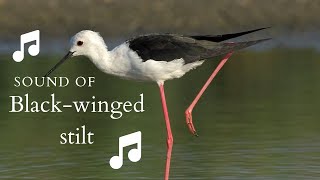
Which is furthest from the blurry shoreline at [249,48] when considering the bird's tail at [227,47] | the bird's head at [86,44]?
the bird's head at [86,44]

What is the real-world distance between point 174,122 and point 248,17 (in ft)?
37.7

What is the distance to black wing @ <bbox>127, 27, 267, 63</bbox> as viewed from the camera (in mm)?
15328

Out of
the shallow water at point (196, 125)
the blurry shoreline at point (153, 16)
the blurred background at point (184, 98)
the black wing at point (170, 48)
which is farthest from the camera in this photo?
the blurry shoreline at point (153, 16)

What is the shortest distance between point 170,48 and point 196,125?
382 centimetres

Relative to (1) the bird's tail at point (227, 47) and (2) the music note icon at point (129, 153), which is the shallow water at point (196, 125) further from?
(1) the bird's tail at point (227, 47)

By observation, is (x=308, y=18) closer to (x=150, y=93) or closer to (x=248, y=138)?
(x=150, y=93)

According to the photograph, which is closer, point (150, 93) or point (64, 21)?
point (150, 93)

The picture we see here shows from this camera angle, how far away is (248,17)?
30875 mm

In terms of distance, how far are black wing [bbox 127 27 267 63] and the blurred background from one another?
1361mm

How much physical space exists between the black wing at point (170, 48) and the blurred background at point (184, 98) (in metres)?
1.36

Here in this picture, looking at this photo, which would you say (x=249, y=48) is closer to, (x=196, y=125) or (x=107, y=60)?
(x=196, y=125)

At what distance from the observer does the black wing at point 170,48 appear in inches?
603

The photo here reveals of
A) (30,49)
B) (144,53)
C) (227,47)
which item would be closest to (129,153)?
(144,53)

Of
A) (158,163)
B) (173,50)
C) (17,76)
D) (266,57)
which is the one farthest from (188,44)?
(266,57)
